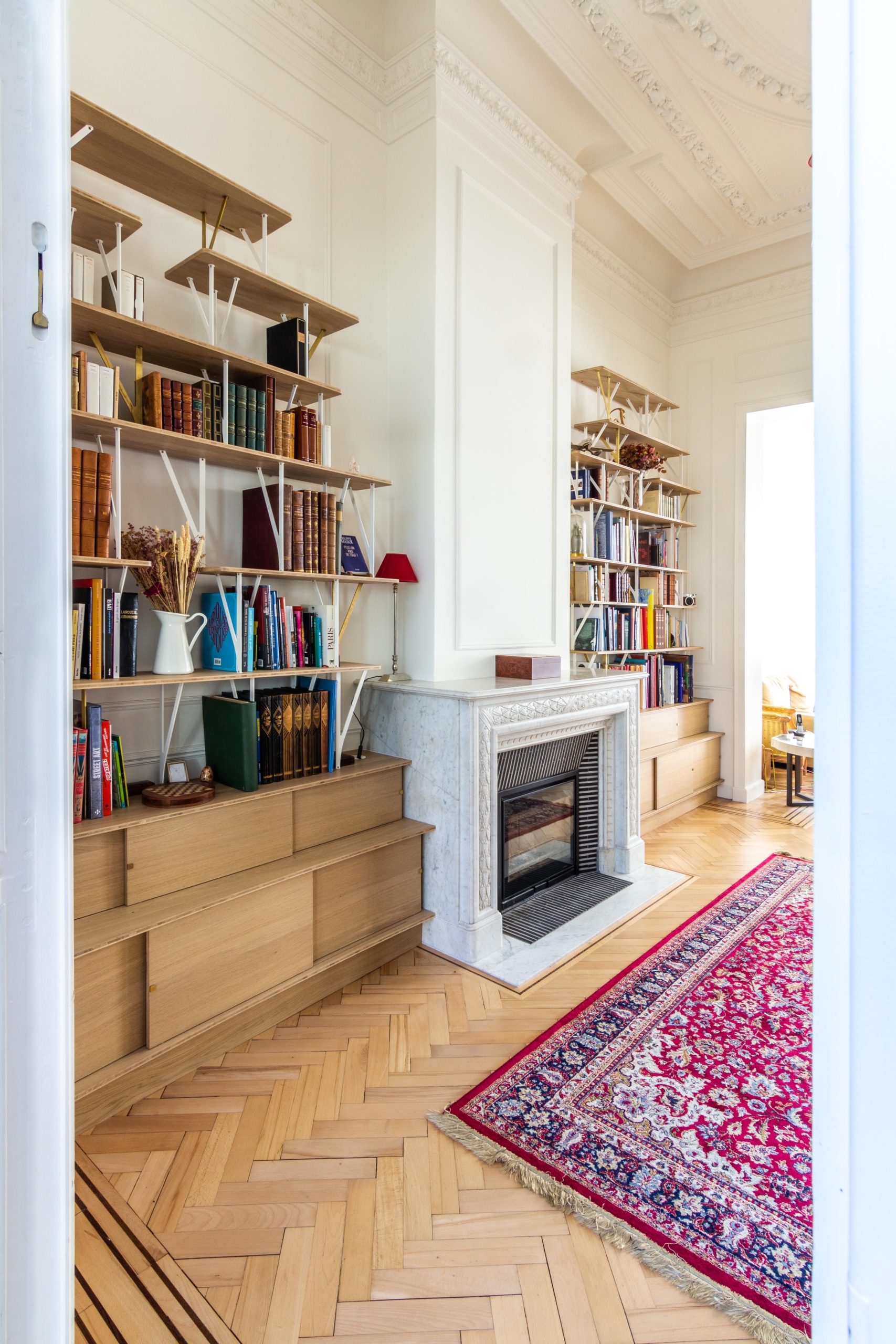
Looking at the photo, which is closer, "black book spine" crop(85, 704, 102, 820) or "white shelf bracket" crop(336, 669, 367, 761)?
"black book spine" crop(85, 704, 102, 820)

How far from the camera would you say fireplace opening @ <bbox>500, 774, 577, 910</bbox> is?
3193mm

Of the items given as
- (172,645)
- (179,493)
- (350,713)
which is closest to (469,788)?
(350,713)

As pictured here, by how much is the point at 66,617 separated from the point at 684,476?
17.7ft

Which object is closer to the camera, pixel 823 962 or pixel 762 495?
pixel 823 962

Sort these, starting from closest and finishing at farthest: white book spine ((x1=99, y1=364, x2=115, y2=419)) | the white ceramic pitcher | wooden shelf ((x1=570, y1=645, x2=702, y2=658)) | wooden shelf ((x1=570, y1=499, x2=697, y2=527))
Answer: white book spine ((x1=99, y1=364, x2=115, y2=419)), the white ceramic pitcher, wooden shelf ((x1=570, y1=499, x2=697, y2=527)), wooden shelf ((x1=570, y1=645, x2=702, y2=658))

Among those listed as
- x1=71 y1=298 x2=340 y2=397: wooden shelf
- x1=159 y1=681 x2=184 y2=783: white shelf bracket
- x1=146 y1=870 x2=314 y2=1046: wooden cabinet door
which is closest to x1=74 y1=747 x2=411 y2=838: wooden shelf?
x1=159 y1=681 x2=184 y2=783: white shelf bracket

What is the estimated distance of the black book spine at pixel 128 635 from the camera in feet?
6.53

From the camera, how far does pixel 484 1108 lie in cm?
187

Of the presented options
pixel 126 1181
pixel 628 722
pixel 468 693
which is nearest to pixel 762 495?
pixel 628 722

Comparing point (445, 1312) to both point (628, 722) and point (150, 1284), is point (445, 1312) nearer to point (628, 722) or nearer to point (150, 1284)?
point (150, 1284)

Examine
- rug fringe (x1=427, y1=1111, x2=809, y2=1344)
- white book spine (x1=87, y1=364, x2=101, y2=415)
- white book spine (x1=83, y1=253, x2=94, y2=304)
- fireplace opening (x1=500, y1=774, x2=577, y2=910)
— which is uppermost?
white book spine (x1=83, y1=253, x2=94, y2=304)

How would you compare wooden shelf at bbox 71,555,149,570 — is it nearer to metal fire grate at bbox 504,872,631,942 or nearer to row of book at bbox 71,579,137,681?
row of book at bbox 71,579,137,681

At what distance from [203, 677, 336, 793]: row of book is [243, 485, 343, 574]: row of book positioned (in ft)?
1.50

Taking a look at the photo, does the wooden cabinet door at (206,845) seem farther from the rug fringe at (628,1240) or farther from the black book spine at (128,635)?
the rug fringe at (628,1240)
